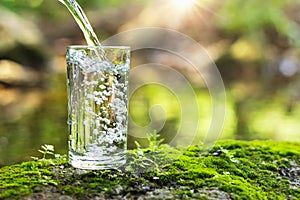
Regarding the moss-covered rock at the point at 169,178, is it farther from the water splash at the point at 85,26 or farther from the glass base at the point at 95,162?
the water splash at the point at 85,26

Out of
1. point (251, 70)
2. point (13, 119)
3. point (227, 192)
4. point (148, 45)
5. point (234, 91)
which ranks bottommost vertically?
point (227, 192)

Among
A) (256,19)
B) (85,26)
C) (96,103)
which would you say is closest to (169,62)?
(256,19)

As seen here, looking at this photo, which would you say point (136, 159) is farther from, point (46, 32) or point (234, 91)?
point (46, 32)

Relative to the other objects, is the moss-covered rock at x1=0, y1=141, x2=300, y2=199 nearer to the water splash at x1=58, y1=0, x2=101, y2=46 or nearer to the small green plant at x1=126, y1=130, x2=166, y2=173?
the small green plant at x1=126, y1=130, x2=166, y2=173

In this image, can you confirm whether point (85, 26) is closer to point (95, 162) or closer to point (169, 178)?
point (95, 162)

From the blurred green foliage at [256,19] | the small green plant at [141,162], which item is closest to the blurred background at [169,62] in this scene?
the blurred green foliage at [256,19]

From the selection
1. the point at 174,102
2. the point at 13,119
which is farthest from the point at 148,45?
the point at 13,119
